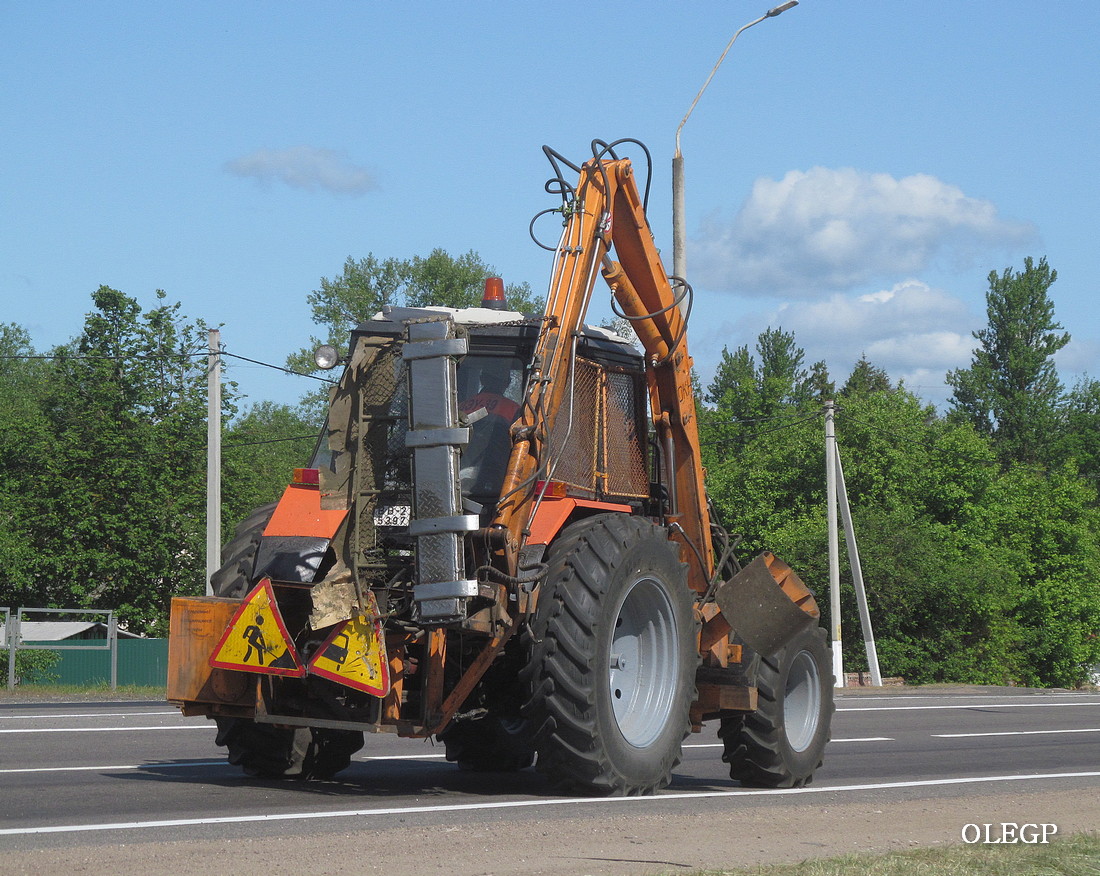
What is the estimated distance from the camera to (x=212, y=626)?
27.4 ft

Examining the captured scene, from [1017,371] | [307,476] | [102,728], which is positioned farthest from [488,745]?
[1017,371]

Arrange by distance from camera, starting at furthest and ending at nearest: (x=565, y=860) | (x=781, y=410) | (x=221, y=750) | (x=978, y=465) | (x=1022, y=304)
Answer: (x=1022, y=304) < (x=781, y=410) < (x=978, y=465) < (x=221, y=750) < (x=565, y=860)

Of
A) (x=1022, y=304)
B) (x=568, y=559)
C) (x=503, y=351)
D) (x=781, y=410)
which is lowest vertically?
(x=568, y=559)

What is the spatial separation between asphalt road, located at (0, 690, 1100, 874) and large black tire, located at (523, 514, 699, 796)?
254mm

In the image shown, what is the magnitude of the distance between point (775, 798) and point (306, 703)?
3.10 m

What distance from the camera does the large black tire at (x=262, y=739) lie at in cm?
891

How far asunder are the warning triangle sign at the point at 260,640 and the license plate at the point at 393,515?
82cm

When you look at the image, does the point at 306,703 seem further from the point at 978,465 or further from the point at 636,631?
the point at 978,465

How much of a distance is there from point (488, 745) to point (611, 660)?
2199mm

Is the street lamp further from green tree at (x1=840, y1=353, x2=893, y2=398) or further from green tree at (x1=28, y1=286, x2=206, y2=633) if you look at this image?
green tree at (x1=840, y1=353, x2=893, y2=398)

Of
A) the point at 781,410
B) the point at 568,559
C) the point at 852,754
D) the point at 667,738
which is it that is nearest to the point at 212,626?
the point at 568,559

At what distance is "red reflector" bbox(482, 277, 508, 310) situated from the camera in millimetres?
9922

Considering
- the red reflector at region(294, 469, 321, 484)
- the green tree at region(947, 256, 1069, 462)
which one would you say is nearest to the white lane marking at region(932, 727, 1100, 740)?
the red reflector at region(294, 469, 321, 484)

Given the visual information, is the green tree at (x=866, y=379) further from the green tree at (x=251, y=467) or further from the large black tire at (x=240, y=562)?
the large black tire at (x=240, y=562)
